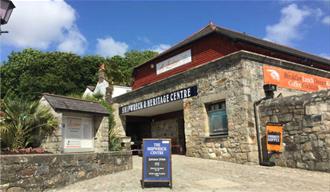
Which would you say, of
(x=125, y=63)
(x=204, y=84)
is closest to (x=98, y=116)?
(x=204, y=84)

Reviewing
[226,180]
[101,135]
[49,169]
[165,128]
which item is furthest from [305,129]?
[165,128]

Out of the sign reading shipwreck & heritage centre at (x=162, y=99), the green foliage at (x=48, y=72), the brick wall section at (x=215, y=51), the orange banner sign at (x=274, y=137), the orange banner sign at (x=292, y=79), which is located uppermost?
the green foliage at (x=48, y=72)

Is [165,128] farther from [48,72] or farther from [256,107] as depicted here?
[48,72]

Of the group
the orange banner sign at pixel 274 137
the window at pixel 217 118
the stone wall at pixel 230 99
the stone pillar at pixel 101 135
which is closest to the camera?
the orange banner sign at pixel 274 137

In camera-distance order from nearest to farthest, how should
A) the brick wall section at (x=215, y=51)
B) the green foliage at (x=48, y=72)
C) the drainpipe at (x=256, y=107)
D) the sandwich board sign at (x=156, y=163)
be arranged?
the sandwich board sign at (x=156, y=163)
the drainpipe at (x=256, y=107)
the brick wall section at (x=215, y=51)
the green foliage at (x=48, y=72)

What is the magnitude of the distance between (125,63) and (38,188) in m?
36.0

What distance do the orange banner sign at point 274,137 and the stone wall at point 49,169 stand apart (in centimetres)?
586

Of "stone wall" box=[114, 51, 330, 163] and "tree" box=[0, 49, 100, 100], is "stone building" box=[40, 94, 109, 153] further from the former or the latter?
"tree" box=[0, 49, 100, 100]

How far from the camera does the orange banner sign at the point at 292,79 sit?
46.2ft

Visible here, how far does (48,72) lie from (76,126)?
29.0 m

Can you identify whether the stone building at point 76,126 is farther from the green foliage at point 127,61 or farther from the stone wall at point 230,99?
the green foliage at point 127,61

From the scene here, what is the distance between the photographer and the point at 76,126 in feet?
40.1

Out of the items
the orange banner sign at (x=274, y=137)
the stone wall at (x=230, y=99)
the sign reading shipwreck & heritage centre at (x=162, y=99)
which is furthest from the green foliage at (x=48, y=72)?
the orange banner sign at (x=274, y=137)

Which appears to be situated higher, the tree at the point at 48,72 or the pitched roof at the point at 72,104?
the tree at the point at 48,72
